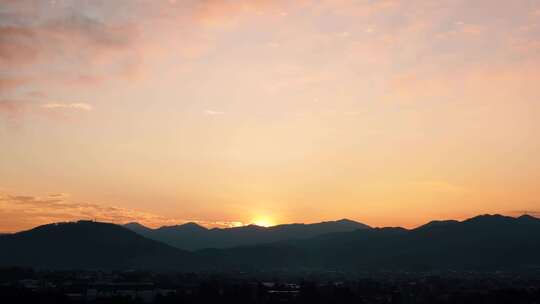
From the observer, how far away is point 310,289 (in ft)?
271

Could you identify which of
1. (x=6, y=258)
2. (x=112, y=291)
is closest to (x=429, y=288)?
(x=112, y=291)

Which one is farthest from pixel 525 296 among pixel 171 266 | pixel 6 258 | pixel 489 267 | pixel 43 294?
pixel 6 258

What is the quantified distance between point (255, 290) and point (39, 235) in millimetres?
125946

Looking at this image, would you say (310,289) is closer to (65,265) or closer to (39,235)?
(65,265)

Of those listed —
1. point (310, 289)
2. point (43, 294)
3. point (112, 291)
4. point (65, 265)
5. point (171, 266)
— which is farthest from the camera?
point (171, 266)

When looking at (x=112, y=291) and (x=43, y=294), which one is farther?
(x=112, y=291)

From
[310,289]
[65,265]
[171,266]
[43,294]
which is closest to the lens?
[43,294]

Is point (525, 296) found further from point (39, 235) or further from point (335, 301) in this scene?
point (39, 235)

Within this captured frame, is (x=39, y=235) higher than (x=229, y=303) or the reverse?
higher

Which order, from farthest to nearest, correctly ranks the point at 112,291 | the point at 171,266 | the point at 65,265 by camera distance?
the point at 171,266 → the point at 65,265 → the point at 112,291

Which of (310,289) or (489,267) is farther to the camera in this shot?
(489,267)

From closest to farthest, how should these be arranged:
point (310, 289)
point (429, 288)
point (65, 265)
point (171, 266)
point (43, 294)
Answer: point (43, 294) < point (310, 289) < point (429, 288) < point (65, 265) < point (171, 266)

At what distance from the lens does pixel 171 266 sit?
191125 millimetres

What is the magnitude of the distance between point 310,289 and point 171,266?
377 ft
